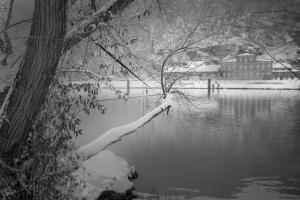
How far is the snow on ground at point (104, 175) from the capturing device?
10.7 meters

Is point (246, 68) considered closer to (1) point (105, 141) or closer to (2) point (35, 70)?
(1) point (105, 141)

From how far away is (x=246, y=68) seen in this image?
11538cm

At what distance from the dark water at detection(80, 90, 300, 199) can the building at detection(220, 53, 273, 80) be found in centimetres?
8266

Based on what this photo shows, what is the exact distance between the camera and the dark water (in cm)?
1350

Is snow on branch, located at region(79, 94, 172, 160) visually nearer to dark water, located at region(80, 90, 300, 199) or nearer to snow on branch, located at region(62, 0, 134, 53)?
snow on branch, located at region(62, 0, 134, 53)

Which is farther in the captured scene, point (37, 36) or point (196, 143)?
point (196, 143)

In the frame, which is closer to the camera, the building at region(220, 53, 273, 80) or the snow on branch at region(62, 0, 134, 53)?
the snow on branch at region(62, 0, 134, 53)

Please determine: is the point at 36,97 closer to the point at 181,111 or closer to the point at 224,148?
the point at 224,148

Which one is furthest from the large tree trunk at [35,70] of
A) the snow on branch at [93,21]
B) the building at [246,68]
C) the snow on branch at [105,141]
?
the building at [246,68]

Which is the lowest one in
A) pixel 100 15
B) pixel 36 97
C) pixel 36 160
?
pixel 36 160

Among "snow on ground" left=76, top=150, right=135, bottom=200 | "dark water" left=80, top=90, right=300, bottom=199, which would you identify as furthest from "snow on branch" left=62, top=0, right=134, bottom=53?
"dark water" left=80, top=90, right=300, bottom=199

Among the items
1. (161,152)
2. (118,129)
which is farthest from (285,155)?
(118,129)

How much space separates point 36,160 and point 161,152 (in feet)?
46.7

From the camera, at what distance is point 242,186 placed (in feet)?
45.1
